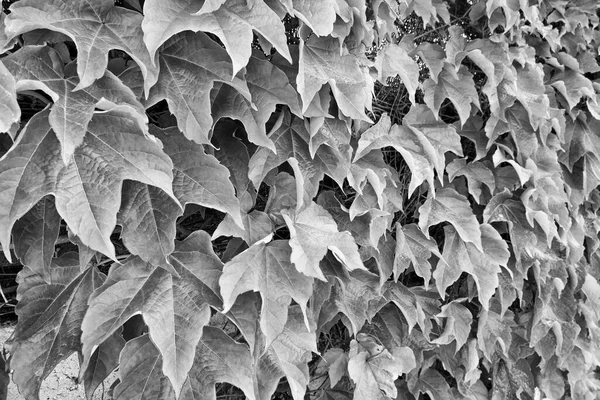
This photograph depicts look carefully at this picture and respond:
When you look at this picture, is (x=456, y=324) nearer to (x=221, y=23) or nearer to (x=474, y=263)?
(x=474, y=263)

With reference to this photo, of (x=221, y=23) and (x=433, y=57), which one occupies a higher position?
(x=221, y=23)

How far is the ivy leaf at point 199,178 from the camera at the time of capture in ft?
2.66

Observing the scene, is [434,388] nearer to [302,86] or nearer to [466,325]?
[466,325]

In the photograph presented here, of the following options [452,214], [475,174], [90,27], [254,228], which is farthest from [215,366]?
[475,174]

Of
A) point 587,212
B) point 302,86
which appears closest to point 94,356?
point 302,86

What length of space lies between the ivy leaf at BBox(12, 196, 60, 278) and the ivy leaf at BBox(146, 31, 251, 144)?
0.78 feet

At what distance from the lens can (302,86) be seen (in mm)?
917

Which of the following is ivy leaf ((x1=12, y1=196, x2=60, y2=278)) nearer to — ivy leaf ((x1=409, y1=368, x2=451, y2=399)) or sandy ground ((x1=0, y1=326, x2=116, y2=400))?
sandy ground ((x1=0, y1=326, x2=116, y2=400))

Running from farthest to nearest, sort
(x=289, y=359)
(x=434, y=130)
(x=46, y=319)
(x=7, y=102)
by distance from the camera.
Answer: (x=434, y=130) → (x=289, y=359) → (x=46, y=319) → (x=7, y=102)

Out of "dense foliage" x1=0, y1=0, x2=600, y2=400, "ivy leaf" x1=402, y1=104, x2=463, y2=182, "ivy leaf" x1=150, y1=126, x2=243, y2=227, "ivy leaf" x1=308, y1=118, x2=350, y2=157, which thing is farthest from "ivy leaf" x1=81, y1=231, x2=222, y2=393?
"ivy leaf" x1=402, y1=104, x2=463, y2=182

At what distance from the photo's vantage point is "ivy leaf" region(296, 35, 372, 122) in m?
0.97

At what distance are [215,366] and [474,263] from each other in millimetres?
763

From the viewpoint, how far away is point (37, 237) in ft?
2.54

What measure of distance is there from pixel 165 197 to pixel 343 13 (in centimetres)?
52
